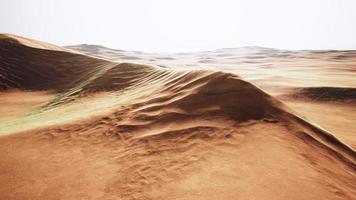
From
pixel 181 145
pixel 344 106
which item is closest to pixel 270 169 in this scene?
pixel 181 145

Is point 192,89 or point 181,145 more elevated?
point 192,89

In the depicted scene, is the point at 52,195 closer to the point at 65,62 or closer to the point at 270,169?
the point at 270,169

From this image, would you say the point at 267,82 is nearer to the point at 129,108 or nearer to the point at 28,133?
the point at 129,108

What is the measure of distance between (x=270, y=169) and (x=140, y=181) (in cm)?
138

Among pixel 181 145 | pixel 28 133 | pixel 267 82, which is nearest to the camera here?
pixel 181 145

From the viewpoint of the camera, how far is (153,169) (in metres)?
3.03

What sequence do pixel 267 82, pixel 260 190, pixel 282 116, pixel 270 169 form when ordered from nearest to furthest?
pixel 260 190 < pixel 270 169 < pixel 282 116 < pixel 267 82

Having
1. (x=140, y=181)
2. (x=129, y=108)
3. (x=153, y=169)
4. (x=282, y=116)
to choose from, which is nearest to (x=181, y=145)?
(x=153, y=169)

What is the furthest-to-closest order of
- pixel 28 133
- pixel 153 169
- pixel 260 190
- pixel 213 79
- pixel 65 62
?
pixel 65 62 < pixel 213 79 < pixel 28 133 < pixel 153 169 < pixel 260 190

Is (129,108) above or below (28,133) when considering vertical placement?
above

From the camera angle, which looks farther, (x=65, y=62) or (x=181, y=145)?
(x=65, y=62)

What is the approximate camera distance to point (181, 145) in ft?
11.2

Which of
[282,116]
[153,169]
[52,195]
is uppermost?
[282,116]

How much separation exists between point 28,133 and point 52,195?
204cm
